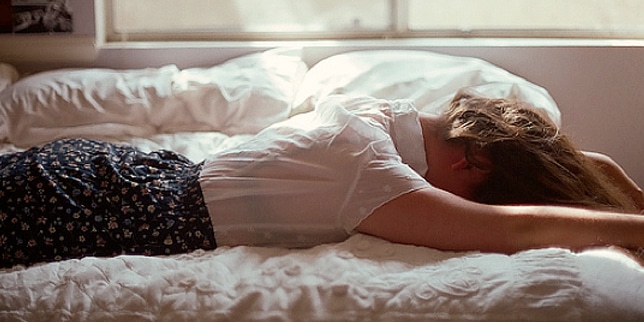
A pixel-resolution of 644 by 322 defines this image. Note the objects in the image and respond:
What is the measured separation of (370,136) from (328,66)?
1.14 m

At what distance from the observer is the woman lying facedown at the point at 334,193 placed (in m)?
1.45

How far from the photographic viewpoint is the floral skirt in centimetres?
153

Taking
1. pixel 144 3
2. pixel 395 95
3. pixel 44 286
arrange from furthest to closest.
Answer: pixel 144 3 < pixel 395 95 < pixel 44 286

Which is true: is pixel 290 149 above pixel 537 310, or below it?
above

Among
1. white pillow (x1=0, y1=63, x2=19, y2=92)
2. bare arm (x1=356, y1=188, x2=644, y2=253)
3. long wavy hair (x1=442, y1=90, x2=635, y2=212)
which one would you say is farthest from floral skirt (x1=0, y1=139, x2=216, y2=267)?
white pillow (x1=0, y1=63, x2=19, y2=92)

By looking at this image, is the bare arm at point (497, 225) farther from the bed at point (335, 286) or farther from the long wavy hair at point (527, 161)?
the long wavy hair at point (527, 161)

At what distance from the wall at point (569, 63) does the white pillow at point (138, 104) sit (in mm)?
238

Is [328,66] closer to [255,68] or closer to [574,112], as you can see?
[255,68]

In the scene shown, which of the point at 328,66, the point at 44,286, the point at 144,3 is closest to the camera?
the point at 44,286

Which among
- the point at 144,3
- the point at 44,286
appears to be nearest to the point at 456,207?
the point at 44,286

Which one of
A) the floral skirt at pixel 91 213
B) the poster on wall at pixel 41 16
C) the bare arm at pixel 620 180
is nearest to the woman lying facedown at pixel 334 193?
the floral skirt at pixel 91 213

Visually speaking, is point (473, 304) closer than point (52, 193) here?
Yes

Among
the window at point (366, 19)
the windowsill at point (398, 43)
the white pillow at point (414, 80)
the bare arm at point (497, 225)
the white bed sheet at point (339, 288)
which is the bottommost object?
the white bed sheet at point (339, 288)

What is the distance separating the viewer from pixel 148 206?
5.16 feet
